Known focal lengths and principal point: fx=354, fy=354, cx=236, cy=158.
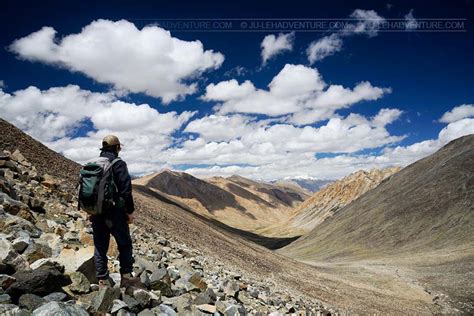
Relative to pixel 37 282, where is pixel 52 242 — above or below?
above

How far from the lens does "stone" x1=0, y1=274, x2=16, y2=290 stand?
610cm

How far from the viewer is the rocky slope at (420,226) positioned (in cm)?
5255

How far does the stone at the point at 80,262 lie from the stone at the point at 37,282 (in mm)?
593

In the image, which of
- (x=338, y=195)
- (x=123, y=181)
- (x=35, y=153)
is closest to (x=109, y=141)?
(x=123, y=181)

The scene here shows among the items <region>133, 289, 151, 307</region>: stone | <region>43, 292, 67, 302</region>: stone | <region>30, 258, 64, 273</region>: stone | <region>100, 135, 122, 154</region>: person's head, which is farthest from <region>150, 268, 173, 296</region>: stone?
<region>100, 135, 122, 154</region>: person's head

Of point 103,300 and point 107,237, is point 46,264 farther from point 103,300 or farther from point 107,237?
point 103,300

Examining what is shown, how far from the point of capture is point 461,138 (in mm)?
111500

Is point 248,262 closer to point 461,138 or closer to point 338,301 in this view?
point 338,301

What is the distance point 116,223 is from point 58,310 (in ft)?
7.34

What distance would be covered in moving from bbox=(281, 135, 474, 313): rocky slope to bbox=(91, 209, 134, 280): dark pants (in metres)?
40.7

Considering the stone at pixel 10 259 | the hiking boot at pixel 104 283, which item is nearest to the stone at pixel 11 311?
the stone at pixel 10 259

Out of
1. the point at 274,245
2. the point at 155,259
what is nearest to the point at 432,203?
the point at 274,245

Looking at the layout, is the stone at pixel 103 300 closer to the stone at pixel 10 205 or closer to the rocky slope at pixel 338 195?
the stone at pixel 10 205

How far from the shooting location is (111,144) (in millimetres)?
7809
